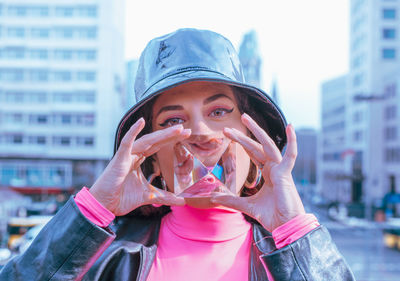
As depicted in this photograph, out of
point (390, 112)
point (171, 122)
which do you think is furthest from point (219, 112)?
point (390, 112)

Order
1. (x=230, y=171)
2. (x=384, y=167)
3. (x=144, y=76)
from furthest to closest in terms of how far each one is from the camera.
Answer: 1. (x=384, y=167)
2. (x=144, y=76)
3. (x=230, y=171)

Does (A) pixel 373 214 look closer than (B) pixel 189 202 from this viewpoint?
No

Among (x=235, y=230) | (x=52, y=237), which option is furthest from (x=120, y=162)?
(x=235, y=230)

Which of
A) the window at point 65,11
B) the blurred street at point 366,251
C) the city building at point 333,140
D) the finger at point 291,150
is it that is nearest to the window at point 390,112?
the city building at point 333,140

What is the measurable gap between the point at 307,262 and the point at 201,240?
0.52 meters

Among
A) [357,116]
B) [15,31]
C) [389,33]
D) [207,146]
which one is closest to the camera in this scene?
[207,146]

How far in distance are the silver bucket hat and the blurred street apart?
9.10 m

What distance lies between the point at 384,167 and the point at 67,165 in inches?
1069

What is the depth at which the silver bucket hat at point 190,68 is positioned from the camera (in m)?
1.55

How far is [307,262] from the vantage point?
4.36 feet

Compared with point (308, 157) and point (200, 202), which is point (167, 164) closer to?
point (200, 202)

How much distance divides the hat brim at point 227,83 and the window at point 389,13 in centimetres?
3612

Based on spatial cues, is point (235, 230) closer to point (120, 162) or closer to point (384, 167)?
point (120, 162)

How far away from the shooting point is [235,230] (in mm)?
1696
